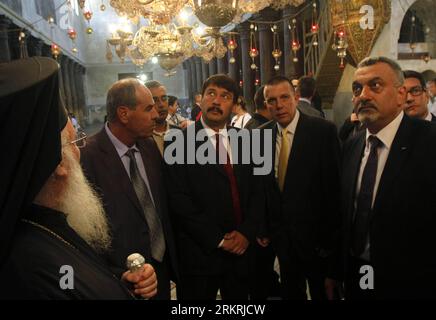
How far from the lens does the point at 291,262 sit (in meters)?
2.85

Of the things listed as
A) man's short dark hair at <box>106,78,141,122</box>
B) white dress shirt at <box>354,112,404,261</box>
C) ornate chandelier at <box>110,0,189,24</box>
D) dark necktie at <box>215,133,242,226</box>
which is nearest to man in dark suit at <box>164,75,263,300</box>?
dark necktie at <box>215,133,242,226</box>

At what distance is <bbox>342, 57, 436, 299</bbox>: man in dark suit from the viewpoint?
6.17ft

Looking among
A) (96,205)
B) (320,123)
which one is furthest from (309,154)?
(96,205)

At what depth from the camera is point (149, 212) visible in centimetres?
234

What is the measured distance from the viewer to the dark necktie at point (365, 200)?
2.07 meters

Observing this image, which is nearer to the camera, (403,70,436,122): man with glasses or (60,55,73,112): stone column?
(403,70,436,122): man with glasses

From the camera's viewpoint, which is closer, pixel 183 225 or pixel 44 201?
pixel 44 201

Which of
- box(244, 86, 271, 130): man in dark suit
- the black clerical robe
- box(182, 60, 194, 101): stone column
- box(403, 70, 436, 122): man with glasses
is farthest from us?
box(182, 60, 194, 101): stone column

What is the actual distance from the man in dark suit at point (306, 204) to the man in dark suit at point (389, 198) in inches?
21.2

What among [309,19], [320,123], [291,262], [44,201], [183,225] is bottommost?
[291,262]

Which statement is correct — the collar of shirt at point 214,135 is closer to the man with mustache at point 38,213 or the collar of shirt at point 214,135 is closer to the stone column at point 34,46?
the man with mustache at point 38,213

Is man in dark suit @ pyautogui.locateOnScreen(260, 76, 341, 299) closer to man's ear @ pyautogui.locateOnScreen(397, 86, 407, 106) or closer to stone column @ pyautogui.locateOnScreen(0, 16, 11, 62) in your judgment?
man's ear @ pyautogui.locateOnScreen(397, 86, 407, 106)
